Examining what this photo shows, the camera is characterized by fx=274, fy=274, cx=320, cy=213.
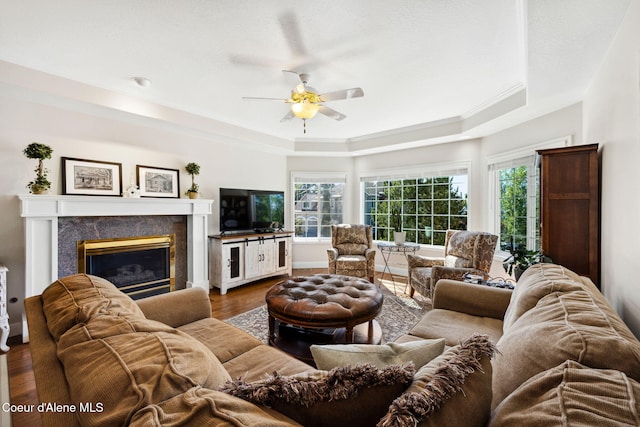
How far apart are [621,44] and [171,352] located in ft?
9.41

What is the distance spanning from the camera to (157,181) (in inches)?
148

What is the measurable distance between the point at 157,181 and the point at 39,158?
1.18 metres

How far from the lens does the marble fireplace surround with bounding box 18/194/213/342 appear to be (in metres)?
2.64

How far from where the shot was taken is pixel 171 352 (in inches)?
30.1

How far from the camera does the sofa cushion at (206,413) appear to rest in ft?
1.75

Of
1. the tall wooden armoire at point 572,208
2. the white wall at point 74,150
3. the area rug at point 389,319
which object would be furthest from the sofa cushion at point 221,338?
the tall wooden armoire at point 572,208

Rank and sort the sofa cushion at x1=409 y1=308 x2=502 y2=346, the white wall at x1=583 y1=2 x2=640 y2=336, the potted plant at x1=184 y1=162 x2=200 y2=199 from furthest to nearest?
1. the potted plant at x1=184 y1=162 x2=200 y2=199
2. the sofa cushion at x1=409 y1=308 x2=502 y2=346
3. the white wall at x1=583 y1=2 x2=640 y2=336

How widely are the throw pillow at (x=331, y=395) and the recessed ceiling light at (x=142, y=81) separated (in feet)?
11.0

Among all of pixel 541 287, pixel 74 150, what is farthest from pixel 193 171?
pixel 541 287

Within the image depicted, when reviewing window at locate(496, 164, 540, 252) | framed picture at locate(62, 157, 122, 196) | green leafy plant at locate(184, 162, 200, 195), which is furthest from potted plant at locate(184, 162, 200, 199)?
window at locate(496, 164, 540, 252)

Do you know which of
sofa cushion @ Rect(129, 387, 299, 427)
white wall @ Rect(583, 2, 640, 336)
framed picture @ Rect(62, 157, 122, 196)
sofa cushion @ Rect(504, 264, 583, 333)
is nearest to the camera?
sofa cushion @ Rect(129, 387, 299, 427)

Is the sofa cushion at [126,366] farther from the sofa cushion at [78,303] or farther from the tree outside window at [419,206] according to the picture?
the tree outside window at [419,206]

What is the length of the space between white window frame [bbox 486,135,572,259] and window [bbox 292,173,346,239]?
8.88 feet

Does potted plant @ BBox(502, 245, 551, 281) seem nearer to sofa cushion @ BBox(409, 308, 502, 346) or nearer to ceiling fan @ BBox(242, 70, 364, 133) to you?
sofa cushion @ BBox(409, 308, 502, 346)
